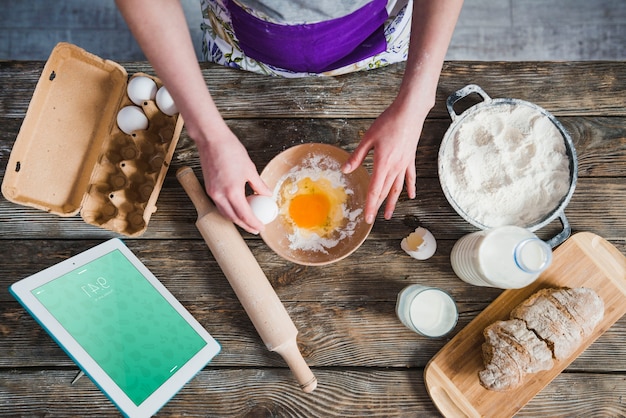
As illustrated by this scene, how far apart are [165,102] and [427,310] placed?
79 cm

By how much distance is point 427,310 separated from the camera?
1144mm

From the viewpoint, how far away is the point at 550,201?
43.9 inches

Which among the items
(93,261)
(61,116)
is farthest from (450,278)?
(61,116)

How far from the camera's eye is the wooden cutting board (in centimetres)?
114

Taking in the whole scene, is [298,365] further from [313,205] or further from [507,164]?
[507,164]

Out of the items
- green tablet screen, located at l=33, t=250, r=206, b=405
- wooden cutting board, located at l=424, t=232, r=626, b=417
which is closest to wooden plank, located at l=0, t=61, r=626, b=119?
wooden cutting board, located at l=424, t=232, r=626, b=417

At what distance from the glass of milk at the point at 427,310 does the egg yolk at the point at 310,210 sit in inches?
10.6

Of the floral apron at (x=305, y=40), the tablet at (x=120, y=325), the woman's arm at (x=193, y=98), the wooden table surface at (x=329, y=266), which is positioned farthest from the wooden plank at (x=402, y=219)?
the floral apron at (x=305, y=40)

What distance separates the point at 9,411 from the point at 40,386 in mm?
95

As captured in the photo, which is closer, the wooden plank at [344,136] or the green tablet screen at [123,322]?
the green tablet screen at [123,322]

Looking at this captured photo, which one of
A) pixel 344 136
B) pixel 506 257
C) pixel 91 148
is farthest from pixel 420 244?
pixel 91 148

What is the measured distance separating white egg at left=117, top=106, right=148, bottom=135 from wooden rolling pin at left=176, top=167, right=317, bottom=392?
0.16 metres

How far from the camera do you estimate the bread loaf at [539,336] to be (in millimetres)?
1072

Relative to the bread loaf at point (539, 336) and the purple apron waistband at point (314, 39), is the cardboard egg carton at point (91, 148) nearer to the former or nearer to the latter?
the purple apron waistband at point (314, 39)
